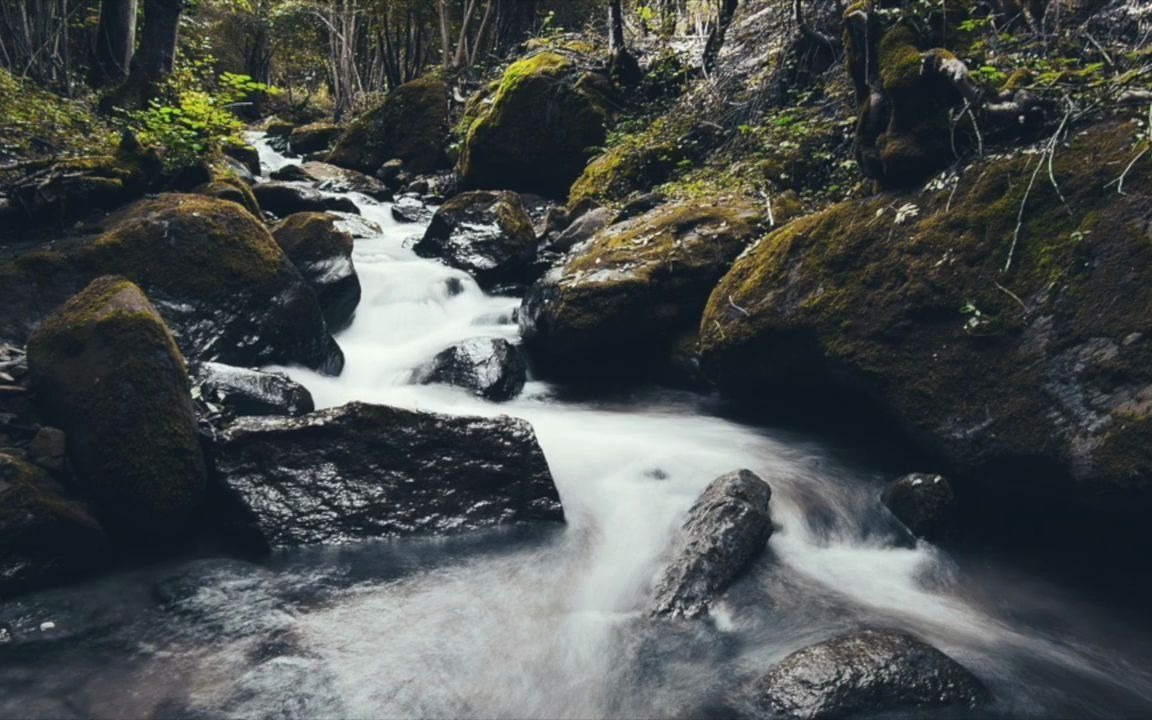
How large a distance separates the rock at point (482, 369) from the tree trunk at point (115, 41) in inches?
344

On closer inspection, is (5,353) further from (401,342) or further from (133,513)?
(401,342)

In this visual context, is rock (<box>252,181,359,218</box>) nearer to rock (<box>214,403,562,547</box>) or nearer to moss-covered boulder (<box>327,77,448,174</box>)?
moss-covered boulder (<box>327,77,448,174</box>)

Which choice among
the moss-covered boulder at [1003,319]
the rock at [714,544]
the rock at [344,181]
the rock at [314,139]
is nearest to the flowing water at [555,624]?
the rock at [714,544]

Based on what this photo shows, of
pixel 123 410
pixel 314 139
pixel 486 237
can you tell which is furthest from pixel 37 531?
pixel 314 139

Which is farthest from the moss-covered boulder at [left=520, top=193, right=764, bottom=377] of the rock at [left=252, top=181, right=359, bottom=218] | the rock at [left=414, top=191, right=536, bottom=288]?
the rock at [left=252, top=181, right=359, bottom=218]

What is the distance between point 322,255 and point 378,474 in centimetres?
461

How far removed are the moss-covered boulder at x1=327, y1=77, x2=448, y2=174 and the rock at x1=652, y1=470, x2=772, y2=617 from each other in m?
15.6

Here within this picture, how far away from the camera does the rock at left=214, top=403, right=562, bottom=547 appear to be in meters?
5.10

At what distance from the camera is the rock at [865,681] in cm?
343

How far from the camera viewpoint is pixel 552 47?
638 inches

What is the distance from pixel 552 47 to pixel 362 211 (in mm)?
5810

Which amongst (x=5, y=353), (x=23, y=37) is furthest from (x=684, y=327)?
(x=23, y=37)

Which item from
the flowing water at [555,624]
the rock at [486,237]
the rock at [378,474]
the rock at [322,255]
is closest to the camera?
the flowing water at [555,624]

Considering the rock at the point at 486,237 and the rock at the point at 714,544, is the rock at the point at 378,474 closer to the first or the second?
the rock at the point at 714,544
